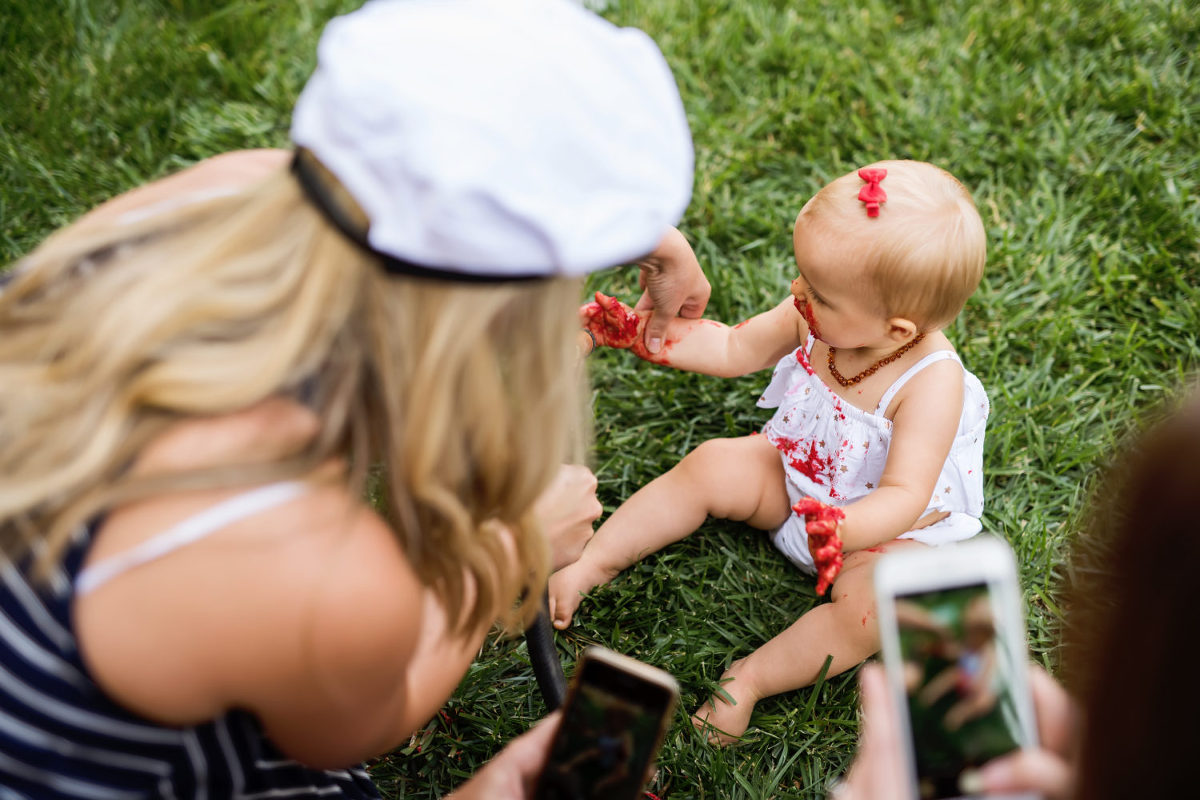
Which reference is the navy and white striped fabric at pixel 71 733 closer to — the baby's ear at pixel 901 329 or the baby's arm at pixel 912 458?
the baby's arm at pixel 912 458

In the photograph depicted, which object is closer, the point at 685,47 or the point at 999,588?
the point at 999,588

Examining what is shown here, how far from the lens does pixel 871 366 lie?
6.02 ft

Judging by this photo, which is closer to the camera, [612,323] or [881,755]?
[881,755]

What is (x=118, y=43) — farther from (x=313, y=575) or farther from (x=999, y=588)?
(x=999, y=588)

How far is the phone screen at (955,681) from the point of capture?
1003mm

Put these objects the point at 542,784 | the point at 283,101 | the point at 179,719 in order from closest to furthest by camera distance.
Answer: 1. the point at 179,719
2. the point at 542,784
3. the point at 283,101

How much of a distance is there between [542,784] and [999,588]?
0.63 meters

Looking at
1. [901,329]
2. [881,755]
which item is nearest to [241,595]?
[881,755]

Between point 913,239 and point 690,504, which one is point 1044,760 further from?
point 690,504

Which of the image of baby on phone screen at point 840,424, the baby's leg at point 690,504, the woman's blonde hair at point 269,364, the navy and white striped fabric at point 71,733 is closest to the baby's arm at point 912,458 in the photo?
the image of baby on phone screen at point 840,424

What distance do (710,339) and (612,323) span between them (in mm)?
218

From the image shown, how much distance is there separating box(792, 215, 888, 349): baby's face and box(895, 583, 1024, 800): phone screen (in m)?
0.79

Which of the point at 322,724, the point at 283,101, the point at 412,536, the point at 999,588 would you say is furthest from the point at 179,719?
the point at 283,101

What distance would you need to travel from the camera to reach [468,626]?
1287 mm
